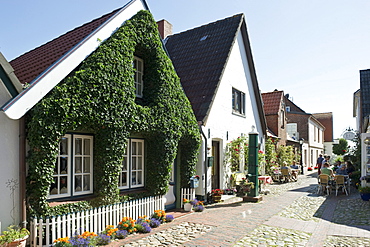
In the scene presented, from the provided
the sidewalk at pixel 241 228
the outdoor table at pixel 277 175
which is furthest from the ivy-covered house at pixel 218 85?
the outdoor table at pixel 277 175

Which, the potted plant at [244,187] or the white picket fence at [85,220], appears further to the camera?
the potted plant at [244,187]

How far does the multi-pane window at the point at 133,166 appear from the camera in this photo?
8562mm

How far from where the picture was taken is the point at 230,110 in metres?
13.7

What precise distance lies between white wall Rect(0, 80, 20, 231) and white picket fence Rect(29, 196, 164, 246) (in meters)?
0.48

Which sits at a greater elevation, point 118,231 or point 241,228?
point 118,231

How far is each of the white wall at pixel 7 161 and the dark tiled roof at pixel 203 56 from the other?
6.75 metres

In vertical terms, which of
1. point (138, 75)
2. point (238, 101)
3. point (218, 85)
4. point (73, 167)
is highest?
point (218, 85)

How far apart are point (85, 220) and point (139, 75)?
15.0 ft

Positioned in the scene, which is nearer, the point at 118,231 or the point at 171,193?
the point at 118,231

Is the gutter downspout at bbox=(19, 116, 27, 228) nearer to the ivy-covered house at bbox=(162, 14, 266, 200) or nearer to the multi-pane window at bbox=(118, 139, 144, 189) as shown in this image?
the multi-pane window at bbox=(118, 139, 144, 189)

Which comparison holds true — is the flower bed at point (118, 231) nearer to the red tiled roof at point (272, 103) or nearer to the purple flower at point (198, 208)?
the purple flower at point (198, 208)

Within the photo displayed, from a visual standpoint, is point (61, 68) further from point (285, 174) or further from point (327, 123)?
point (327, 123)

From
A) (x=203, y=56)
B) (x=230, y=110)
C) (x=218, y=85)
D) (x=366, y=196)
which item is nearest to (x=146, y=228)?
(x=218, y=85)

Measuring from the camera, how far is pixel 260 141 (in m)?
17.4
